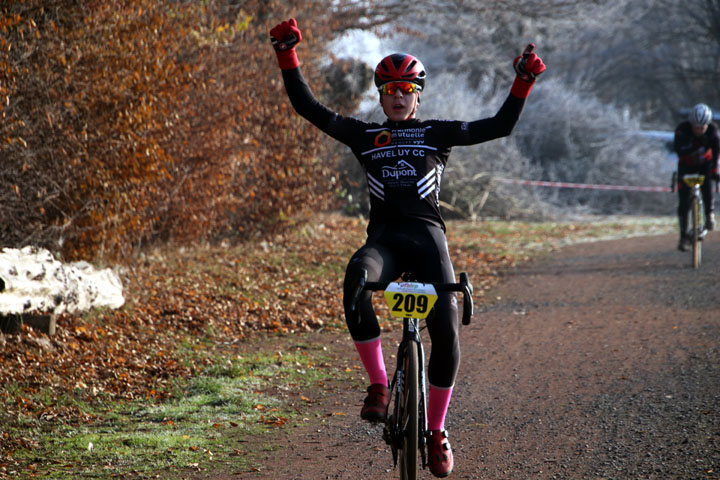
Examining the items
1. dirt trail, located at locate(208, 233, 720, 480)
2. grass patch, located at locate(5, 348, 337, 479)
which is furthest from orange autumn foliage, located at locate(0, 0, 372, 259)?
dirt trail, located at locate(208, 233, 720, 480)

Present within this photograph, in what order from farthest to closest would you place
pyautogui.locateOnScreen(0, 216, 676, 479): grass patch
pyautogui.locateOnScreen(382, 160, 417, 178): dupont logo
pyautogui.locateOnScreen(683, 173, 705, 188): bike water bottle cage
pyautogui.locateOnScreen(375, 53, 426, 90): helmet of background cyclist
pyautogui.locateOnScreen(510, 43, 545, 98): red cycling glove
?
pyautogui.locateOnScreen(683, 173, 705, 188): bike water bottle cage < pyautogui.locateOnScreen(0, 216, 676, 479): grass patch < pyautogui.locateOnScreen(375, 53, 426, 90): helmet of background cyclist < pyautogui.locateOnScreen(382, 160, 417, 178): dupont logo < pyautogui.locateOnScreen(510, 43, 545, 98): red cycling glove

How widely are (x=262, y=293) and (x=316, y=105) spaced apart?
6510 mm

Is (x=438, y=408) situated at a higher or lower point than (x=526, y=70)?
lower

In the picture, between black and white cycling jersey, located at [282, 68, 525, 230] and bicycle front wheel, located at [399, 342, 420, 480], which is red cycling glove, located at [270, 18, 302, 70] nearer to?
black and white cycling jersey, located at [282, 68, 525, 230]

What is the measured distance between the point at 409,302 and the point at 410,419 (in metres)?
0.59

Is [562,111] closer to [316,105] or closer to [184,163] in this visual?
[184,163]

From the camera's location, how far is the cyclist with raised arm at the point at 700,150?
487 inches

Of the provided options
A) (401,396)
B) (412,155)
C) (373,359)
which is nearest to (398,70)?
(412,155)

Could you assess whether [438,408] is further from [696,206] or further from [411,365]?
[696,206]

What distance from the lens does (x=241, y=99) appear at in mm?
12430

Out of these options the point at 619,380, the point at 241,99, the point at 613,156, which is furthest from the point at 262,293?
the point at 613,156

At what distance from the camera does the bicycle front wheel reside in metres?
→ 4.09

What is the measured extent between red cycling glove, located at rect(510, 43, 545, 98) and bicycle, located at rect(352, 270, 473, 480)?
119 centimetres

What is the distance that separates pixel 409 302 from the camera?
4.10 m
